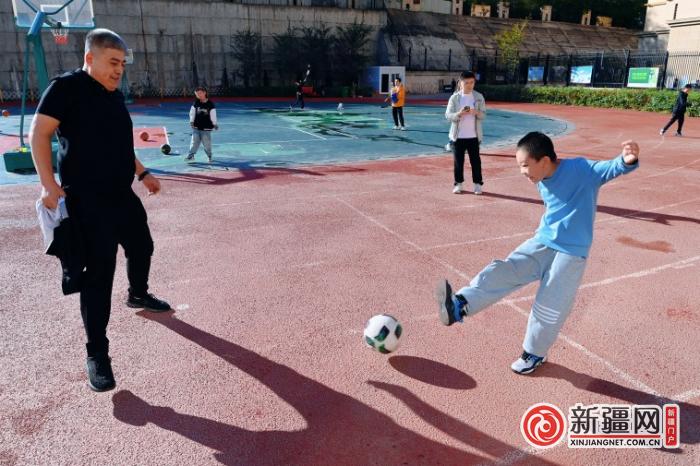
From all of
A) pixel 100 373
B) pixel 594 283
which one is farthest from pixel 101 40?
pixel 594 283

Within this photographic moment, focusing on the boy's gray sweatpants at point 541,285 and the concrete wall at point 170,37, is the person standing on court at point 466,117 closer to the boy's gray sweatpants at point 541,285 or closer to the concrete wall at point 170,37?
the boy's gray sweatpants at point 541,285

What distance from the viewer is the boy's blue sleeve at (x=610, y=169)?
10.8ft

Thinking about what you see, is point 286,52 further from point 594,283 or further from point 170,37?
point 594,283

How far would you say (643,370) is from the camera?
3.83 meters

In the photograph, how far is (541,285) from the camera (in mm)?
3625

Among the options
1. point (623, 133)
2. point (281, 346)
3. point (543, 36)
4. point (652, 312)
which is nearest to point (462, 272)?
point (652, 312)

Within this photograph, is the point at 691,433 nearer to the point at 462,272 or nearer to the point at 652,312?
the point at 652,312

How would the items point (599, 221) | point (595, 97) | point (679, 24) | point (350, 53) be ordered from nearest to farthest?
point (599, 221) < point (595, 97) < point (679, 24) < point (350, 53)

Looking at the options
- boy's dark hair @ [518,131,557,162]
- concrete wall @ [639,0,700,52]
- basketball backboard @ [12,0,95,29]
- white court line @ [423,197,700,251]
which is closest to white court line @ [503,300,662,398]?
boy's dark hair @ [518,131,557,162]

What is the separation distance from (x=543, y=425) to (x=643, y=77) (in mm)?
33360

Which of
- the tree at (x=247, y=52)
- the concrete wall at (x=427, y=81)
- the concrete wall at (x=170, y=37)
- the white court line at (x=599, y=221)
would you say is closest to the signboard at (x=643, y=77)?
the concrete wall at (x=427, y=81)

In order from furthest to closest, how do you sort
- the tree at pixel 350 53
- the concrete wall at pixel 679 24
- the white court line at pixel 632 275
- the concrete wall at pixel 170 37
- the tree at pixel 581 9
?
the tree at pixel 581 9, the tree at pixel 350 53, the concrete wall at pixel 679 24, the concrete wall at pixel 170 37, the white court line at pixel 632 275

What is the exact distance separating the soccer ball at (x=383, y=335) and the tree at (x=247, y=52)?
39.3 metres

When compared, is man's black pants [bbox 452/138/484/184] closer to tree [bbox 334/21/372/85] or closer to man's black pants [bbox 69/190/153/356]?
man's black pants [bbox 69/190/153/356]
